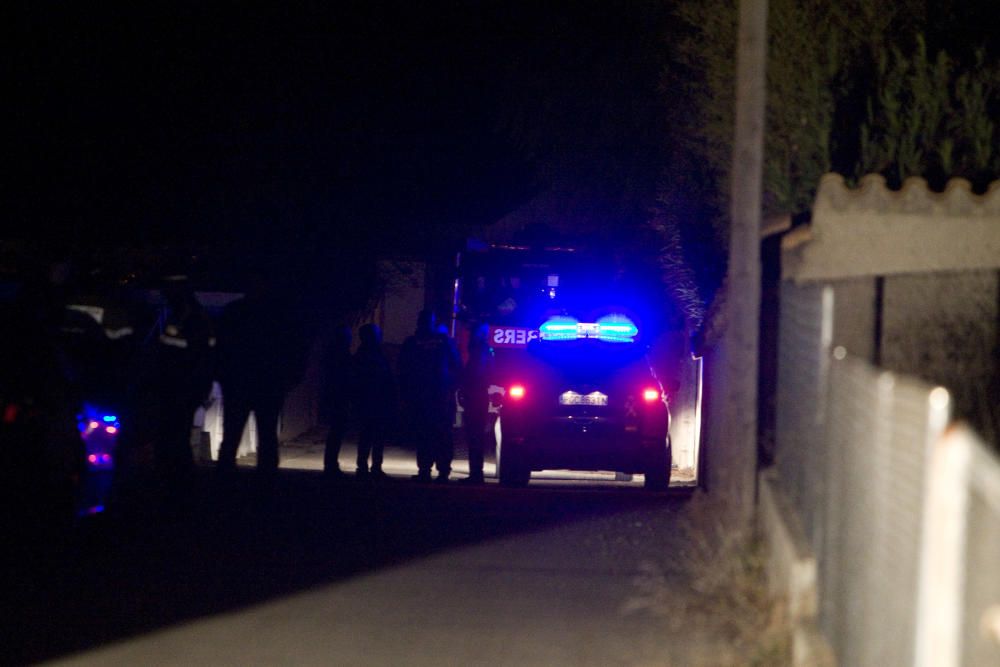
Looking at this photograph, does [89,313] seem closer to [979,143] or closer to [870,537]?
[979,143]

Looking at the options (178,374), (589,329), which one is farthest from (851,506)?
(589,329)

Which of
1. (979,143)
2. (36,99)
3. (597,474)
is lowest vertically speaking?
(597,474)

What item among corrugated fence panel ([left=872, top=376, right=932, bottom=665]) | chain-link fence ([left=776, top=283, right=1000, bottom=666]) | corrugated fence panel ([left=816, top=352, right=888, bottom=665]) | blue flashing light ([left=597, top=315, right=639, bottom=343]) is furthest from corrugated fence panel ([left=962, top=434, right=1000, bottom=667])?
blue flashing light ([left=597, top=315, right=639, bottom=343])

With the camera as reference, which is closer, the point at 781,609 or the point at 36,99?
the point at 781,609

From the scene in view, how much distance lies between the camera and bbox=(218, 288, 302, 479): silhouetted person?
617 inches

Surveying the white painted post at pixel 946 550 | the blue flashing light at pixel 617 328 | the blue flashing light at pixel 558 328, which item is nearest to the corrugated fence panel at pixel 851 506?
the white painted post at pixel 946 550

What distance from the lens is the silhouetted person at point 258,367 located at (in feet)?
51.4

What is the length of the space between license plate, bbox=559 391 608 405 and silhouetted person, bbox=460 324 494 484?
116 cm

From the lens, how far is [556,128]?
109 ft

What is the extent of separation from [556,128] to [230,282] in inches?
423

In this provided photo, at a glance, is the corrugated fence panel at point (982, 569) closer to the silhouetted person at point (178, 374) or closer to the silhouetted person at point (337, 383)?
the silhouetted person at point (178, 374)

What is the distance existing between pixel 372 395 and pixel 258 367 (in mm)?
3593

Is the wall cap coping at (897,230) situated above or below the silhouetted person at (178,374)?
above

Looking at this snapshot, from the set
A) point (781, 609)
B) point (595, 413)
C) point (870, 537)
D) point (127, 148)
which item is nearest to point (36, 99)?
point (127, 148)
